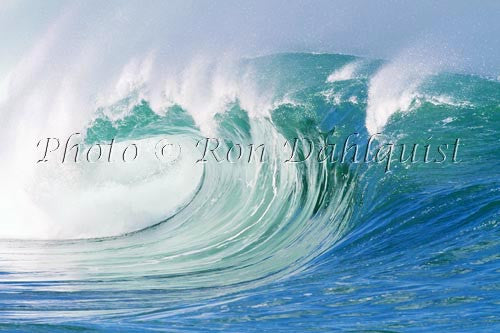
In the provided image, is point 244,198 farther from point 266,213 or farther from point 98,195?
point 98,195

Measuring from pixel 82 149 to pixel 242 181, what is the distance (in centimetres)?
301

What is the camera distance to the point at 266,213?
30.4 ft

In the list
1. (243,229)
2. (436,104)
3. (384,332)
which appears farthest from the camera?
(436,104)

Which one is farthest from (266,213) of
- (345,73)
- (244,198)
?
(345,73)

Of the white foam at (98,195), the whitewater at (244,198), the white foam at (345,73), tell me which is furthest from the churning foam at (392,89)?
the white foam at (98,195)

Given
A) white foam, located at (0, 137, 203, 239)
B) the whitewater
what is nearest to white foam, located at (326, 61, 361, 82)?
the whitewater

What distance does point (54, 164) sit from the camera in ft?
38.0

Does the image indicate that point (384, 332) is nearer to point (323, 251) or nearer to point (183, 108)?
point (323, 251)

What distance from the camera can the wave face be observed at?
5.40 m

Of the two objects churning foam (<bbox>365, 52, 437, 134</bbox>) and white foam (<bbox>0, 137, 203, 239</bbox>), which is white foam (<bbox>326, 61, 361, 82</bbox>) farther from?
white foam (<bbox>0, 137, 203, 239</bbox>)

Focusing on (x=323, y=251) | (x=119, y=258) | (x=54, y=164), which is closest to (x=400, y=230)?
(x=323, y=251)

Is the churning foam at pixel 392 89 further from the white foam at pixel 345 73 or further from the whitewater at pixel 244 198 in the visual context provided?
Result: the white foam at pixel 345 73

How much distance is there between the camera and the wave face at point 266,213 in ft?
17.7

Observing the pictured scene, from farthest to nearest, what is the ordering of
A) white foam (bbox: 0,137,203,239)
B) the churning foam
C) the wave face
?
A: white foam (bbox: 0,137,203,239) < the churning foam < the wave face
